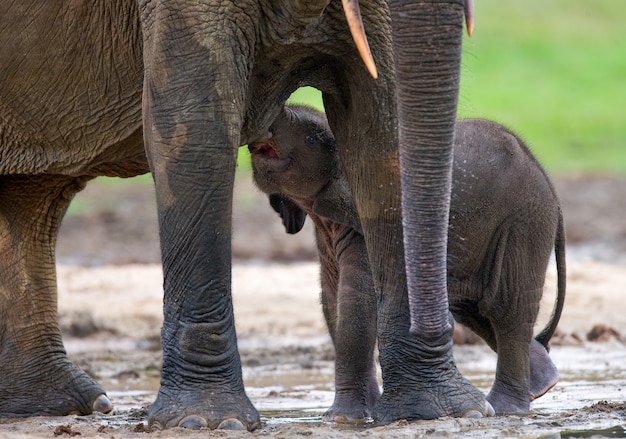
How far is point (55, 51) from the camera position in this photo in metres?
6.52

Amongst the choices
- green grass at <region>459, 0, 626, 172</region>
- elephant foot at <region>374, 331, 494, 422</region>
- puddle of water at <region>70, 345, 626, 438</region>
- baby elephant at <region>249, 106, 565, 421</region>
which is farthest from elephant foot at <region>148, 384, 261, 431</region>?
green grass at <region>459, 0, 626, 172</region>

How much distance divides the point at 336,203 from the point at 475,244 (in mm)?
752

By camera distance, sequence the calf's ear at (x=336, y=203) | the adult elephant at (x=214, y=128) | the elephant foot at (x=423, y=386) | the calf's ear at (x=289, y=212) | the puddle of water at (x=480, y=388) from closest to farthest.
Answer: the adult elephant at (x=214, y=128) < the puddle of water at (x=480, y=388) < the elephant foot at (x=423, y=386) < the calf's ear at (x=336, y=203) < the calf's ear at (x=289, y=212)

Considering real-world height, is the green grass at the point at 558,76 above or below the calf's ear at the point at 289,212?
above

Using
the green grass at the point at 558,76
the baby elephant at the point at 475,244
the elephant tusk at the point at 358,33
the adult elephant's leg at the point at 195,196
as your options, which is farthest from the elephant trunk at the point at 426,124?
the green grass at the point at 558,76

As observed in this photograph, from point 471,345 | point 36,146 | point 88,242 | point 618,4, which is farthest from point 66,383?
point 618,4

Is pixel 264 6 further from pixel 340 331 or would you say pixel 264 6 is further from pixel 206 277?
pixel 340 331

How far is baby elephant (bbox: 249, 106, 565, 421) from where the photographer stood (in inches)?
285

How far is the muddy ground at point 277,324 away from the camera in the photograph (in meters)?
5.98

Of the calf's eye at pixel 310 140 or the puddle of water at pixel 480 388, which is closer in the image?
the puddle of water at pixel 480 388

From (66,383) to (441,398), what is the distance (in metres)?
2.14

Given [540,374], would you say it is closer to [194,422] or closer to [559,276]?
[559,276]

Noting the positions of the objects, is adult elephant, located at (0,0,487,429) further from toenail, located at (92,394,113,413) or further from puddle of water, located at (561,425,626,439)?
puddle of water, located at (561,425,626,439)

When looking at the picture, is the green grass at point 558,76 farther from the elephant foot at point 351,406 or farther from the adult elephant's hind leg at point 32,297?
the elephant foot at point 351,406
